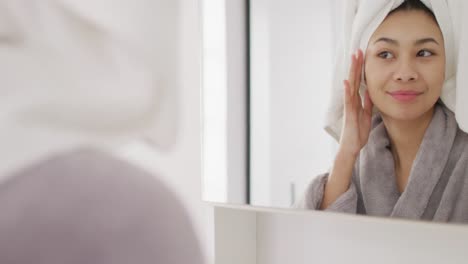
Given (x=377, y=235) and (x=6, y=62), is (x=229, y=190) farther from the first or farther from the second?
(x=6, y=62)

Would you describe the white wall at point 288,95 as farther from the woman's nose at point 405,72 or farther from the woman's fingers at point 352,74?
the woman's nose at point 405,72

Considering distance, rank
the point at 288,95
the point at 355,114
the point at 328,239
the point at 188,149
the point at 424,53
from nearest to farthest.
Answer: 1. the point at 424,53
2. the point at 355,114
3. the point at 288,95
4. the point at 328,239
5. the point at 188,149

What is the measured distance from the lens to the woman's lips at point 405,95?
880mm

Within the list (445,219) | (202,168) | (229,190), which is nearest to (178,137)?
(202,168)

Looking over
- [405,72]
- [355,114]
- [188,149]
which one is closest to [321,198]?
[355,114]

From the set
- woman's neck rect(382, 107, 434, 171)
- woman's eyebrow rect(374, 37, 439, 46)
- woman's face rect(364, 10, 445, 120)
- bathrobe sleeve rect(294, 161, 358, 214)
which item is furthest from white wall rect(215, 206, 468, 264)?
woman's eyebrow rect(374, 37, 439, 46)

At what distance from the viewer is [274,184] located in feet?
3.65

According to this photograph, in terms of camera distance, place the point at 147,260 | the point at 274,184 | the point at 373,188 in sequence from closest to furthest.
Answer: the point at 373,188, the point at 274,184, the point at 147,260

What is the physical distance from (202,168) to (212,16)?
0.41 metres

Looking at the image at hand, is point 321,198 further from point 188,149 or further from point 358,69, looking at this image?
point 188,149

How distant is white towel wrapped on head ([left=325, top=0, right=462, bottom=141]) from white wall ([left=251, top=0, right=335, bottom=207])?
23 millimetres

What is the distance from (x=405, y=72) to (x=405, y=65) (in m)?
0.01

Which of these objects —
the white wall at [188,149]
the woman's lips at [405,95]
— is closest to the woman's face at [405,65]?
the woman's lips at [405,95]

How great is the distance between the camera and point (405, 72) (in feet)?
2.89
